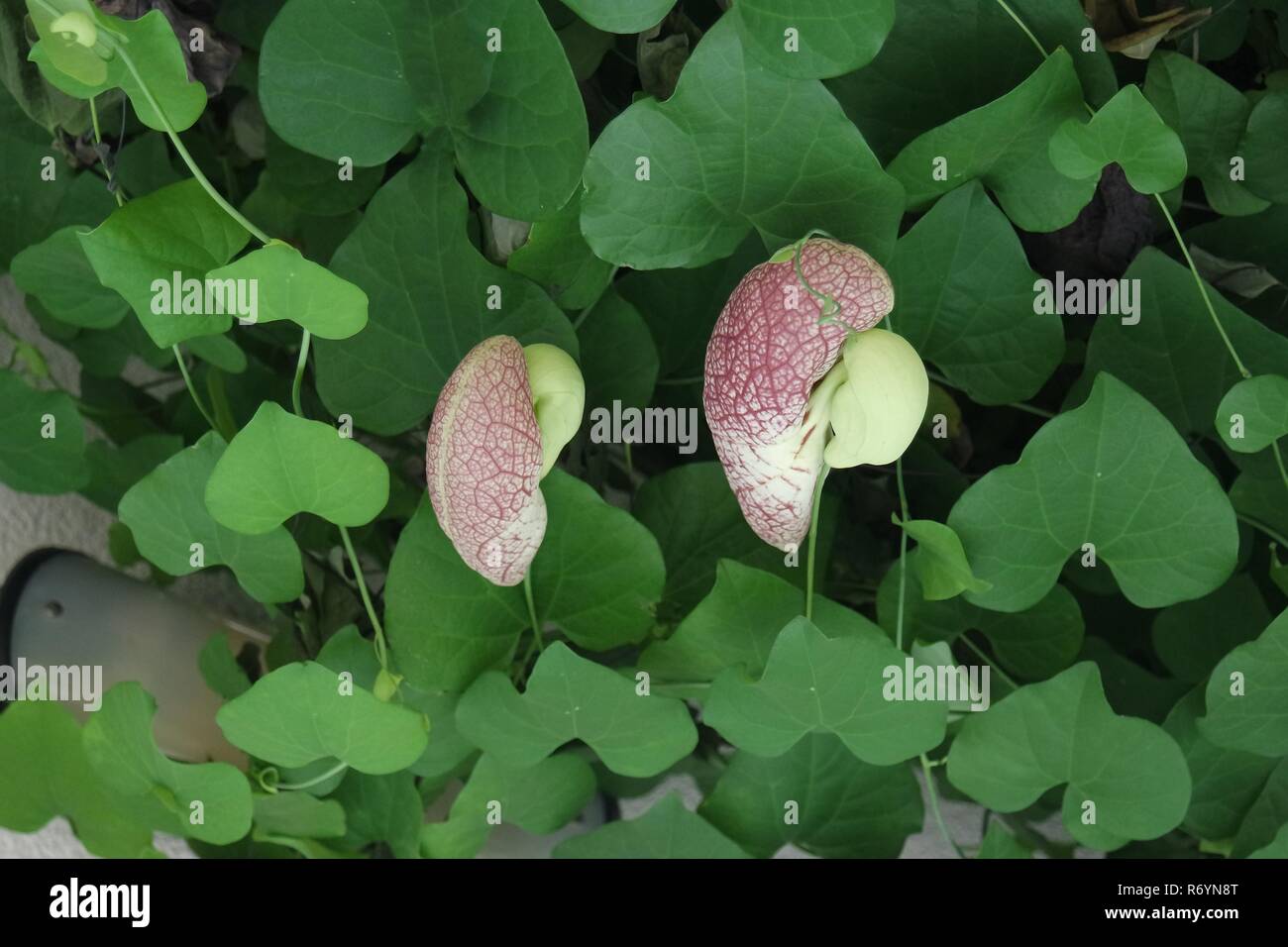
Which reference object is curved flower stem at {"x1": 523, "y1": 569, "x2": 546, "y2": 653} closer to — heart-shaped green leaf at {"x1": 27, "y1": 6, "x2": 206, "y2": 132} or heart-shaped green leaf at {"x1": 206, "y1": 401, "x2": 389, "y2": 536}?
heart-shaped green leaf at {"x1": 206, "y1": 401, "x2": 389, "y2": 536}

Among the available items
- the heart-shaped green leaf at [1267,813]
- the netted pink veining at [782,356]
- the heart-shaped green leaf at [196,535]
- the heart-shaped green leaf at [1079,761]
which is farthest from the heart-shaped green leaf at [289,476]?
the heart-shaped green leaf at [1267,813]

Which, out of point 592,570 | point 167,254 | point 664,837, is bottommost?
point 664,837

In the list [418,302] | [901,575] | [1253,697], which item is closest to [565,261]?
[418,302]

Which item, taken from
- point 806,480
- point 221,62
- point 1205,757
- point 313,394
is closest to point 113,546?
point 313,394

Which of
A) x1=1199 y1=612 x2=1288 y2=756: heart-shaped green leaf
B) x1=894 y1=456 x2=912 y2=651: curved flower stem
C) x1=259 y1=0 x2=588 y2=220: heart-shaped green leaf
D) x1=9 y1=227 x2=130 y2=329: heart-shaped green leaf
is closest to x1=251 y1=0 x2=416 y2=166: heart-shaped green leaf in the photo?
x1=259 y1=0 x2=588 y2=220: heart-shaped green leaf

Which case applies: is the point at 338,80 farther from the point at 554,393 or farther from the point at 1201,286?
the point at 1201,286

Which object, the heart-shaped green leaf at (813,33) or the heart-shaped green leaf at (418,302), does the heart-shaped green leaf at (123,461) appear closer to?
the heart-shaped green leaf at (418,302)
